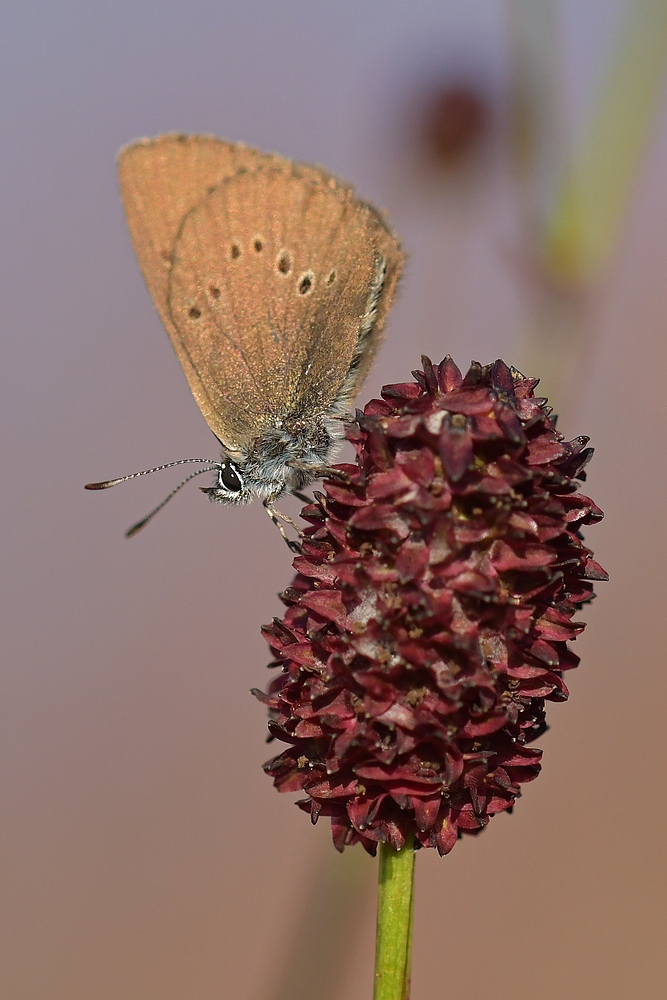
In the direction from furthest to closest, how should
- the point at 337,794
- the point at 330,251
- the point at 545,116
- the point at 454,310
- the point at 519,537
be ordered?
the point at 454,310 → the point at 545,116 → the point at 330,251 → the point at 337,794 → the point at 519,537

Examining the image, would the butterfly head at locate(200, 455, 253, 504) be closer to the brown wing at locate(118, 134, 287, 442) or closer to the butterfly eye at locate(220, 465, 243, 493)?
the butterfly eye at locate(220, 465, 243, 493)

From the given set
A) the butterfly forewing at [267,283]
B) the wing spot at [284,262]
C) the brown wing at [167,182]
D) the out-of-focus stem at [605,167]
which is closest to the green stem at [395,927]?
the butterfly forewing at [267,283]

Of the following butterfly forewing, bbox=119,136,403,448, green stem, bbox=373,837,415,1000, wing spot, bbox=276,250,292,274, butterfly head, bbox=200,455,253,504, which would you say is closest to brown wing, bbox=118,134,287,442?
butterfly forewing, bbox=119,136,403,448

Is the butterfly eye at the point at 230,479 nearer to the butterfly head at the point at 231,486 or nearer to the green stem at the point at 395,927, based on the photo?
the butterfly head at the point at 231,486

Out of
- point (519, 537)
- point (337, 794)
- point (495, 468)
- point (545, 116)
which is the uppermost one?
point (545, 116)

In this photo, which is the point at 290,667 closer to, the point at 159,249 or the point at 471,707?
the point at 471,707

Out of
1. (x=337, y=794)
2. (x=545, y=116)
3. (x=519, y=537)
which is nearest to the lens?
(x=519, y=537)

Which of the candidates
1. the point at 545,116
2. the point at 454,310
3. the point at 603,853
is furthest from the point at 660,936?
the point at 545,116
